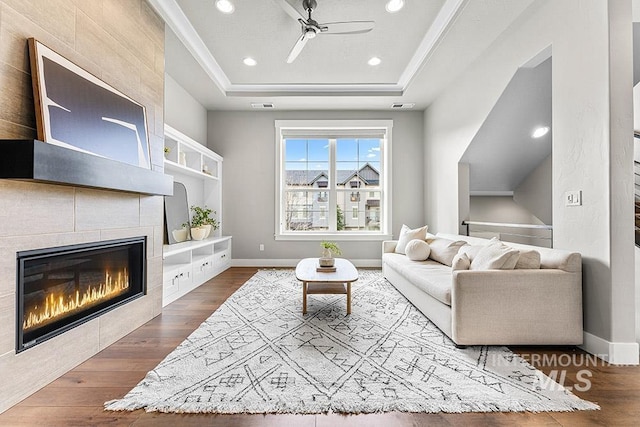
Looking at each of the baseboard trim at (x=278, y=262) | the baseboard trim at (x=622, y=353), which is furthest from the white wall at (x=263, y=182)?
the baseboard trim at (x=622, y=353)

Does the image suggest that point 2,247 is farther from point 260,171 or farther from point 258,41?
point 260,171

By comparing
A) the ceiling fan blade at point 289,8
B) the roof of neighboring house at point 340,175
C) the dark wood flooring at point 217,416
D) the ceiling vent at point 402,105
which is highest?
the ceiling vent at point 402,105

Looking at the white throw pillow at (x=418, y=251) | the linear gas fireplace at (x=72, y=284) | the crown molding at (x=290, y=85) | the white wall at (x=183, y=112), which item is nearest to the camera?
the linear gas fireplace at (x=72, y=284)

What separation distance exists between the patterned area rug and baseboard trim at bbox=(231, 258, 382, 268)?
2.58 meters

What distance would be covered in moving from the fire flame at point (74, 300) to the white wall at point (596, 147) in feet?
11.6

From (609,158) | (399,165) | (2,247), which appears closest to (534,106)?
(609,158)

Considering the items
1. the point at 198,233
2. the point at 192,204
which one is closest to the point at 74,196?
the point at 198,233

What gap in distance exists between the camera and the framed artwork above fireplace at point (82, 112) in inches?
67.4

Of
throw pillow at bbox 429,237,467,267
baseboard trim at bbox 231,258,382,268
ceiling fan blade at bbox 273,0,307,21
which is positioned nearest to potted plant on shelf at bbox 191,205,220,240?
baseboard trim at bbox 231,258,382,268

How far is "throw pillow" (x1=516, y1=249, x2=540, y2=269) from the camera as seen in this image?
91.4 inches

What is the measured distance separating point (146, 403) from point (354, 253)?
14.0 feet

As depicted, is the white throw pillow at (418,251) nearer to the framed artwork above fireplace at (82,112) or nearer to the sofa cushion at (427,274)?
the sofa cushion at (427,274)

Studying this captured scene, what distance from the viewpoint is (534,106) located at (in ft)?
11.3

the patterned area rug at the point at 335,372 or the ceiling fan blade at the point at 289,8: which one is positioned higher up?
the ceiling fan blade at the point at 289,8
